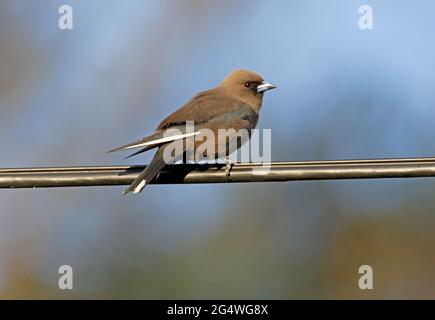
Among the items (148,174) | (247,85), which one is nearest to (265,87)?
(247,85)

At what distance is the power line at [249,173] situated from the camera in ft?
24.3

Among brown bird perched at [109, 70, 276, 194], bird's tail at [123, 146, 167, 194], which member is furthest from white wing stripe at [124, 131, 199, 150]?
bird's tail at [123, 146, 167, 194]

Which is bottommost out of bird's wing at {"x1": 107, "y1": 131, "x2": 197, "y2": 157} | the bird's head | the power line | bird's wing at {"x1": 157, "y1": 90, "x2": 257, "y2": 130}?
the power line

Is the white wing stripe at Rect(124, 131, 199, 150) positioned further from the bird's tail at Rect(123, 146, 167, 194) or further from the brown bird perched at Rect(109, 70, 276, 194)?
the bird's tail at Rect(123, 146, 167, 194)

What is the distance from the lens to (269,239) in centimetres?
1477

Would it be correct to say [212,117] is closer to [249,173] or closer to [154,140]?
[154,140]

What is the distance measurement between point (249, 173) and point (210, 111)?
6.82 ft

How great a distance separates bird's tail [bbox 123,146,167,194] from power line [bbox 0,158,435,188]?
136 mm

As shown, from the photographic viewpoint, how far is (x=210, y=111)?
9.75 meters

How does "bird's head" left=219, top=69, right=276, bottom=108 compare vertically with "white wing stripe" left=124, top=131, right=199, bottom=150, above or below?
above

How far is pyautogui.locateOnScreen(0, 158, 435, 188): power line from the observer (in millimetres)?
7395

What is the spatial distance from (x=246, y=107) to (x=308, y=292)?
14.2 feet
